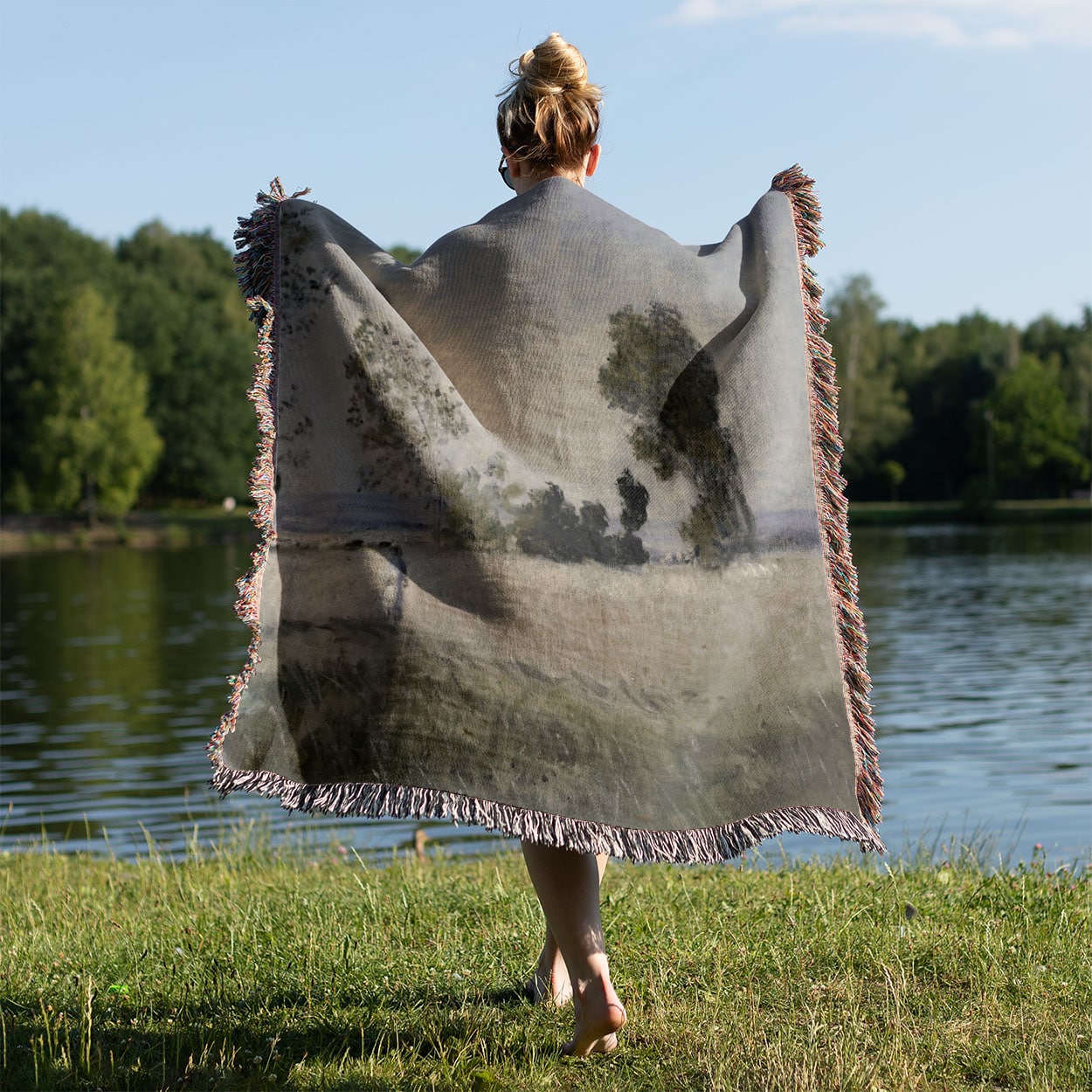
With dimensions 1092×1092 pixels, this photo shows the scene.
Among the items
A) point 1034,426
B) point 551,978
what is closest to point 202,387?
point 1034,426

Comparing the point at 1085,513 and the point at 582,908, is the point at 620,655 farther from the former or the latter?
the point at 1085,513

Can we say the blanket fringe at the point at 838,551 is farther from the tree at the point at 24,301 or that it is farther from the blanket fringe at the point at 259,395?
the tree at the point at 24,301

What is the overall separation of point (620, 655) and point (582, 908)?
556mm

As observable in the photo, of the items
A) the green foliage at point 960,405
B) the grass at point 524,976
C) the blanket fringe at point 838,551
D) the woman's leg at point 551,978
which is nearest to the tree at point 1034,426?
the green foliage at point 960,405

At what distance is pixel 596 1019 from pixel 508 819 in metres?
0.46

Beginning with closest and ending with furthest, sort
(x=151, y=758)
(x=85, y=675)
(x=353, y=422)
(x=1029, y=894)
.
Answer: (x=353, y=422) → (x=1029, y=894) → (x=151, y=758) → (x=85, y=675)

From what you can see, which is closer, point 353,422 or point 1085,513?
point 353,422

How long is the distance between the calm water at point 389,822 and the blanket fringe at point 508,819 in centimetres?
334

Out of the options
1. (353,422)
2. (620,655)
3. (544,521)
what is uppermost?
(353,422)

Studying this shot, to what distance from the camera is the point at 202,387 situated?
186 ft

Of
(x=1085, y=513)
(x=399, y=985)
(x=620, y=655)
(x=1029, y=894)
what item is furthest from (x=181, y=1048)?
(x=1085, y=513)

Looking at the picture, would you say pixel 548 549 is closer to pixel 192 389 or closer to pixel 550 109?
pixel 550 109

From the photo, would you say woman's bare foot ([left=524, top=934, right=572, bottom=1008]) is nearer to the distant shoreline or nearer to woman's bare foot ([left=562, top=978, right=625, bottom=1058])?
woman's bare foot ([left=562, top=978, right=625, bottom=1058])

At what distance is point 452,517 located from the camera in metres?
2.96
